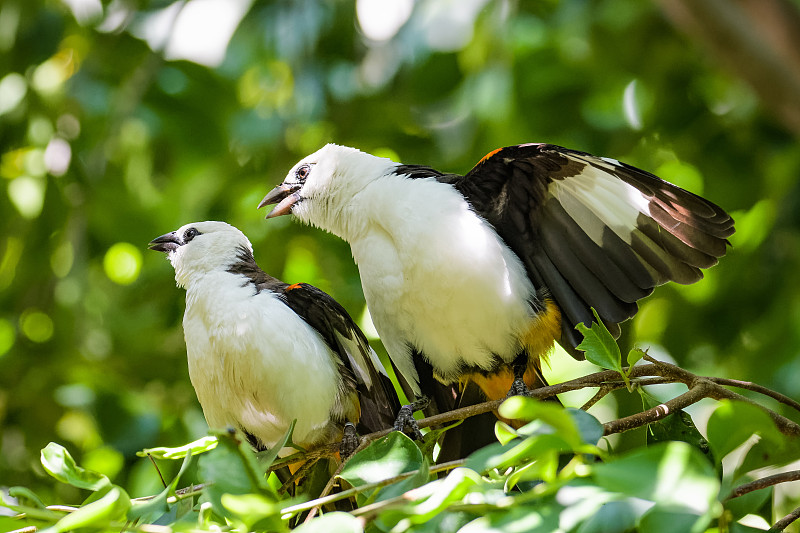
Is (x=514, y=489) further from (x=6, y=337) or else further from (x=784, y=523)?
(x=6, y=337)

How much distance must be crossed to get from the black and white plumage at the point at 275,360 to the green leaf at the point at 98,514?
1.65m

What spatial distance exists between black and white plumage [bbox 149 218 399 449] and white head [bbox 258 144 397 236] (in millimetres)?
349

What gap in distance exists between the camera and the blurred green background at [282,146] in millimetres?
5332

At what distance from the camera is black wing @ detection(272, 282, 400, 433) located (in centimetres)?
388

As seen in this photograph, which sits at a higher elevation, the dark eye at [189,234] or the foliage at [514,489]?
the dark eye at [189,234]

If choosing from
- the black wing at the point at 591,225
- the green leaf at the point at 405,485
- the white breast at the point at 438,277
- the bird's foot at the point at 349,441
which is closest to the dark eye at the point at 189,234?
the white breast at the point at 438,277

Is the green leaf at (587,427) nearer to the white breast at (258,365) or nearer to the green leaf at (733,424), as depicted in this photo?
the green leaf at (733,424)

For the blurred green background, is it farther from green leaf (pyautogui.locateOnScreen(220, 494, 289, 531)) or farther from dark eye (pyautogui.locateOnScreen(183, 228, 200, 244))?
green leaf (pyautogui.locateOnScreen(220, 494, 289, 531))

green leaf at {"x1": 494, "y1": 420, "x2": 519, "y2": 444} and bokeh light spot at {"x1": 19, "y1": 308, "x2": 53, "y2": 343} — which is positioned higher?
bokeh light spot at {"x1": 19, "y1": 308, "x2": 53, "y2": 343}

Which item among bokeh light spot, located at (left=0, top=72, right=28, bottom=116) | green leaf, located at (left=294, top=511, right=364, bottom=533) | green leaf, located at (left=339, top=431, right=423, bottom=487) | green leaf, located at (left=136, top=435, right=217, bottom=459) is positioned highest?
bokeh light spot, located at (left=0, top=72, right=28, bottom=116)

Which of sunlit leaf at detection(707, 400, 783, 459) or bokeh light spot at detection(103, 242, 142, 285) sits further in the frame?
bokeh light spot at detection(103, 242, 142, 285)

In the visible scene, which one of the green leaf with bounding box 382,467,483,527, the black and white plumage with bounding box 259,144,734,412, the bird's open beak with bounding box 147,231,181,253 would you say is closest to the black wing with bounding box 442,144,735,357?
the black and white plumage with bounding box 259,144,734,412

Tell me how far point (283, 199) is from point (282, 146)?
2.23m

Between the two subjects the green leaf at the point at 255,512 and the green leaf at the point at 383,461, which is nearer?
the green leaf at the point at 255,512
